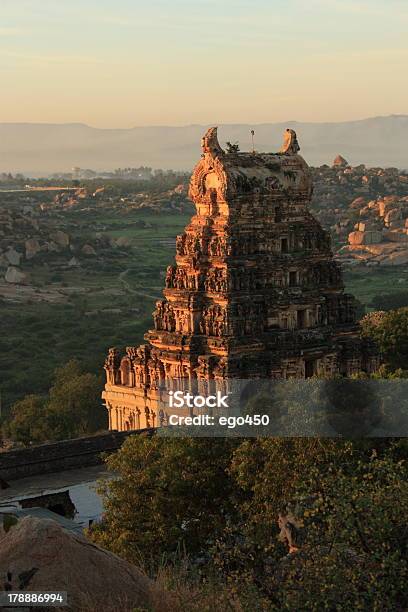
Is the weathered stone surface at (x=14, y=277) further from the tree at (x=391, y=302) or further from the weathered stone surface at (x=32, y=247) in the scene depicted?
the tree at (x=391, y=302)

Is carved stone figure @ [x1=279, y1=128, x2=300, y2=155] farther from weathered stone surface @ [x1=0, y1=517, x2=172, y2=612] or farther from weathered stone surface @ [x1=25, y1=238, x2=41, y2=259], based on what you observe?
weathered stone surface @ [x1=25, y1=238, x2=41, y2=259]

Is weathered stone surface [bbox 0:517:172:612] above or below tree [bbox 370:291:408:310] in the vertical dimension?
above

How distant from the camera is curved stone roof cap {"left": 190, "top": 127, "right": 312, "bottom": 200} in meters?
41.4

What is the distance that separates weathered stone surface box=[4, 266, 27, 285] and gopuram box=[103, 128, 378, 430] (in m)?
60.5

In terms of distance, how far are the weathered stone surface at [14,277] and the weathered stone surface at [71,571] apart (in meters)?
85.6

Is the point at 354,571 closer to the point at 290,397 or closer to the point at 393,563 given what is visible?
the point at 393,563

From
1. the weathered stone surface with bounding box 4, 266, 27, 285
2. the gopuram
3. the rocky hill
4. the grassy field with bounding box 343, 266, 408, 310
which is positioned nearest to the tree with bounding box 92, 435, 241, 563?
the gopuram

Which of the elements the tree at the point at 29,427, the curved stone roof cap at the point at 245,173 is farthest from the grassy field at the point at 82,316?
the curved stone roof cap at the point at 245,173

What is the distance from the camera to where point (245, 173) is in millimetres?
41625

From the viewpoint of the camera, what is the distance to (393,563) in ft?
61.1

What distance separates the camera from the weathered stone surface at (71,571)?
16.8 metres

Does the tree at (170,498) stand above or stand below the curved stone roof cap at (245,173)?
below

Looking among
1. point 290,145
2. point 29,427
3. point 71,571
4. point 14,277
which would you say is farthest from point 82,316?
point 71,571

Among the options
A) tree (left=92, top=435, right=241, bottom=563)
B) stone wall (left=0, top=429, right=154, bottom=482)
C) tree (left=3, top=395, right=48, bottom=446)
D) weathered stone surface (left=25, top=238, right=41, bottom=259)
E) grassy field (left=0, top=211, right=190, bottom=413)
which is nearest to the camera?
tree (left=92, top=435, right=241, bottom=563)
